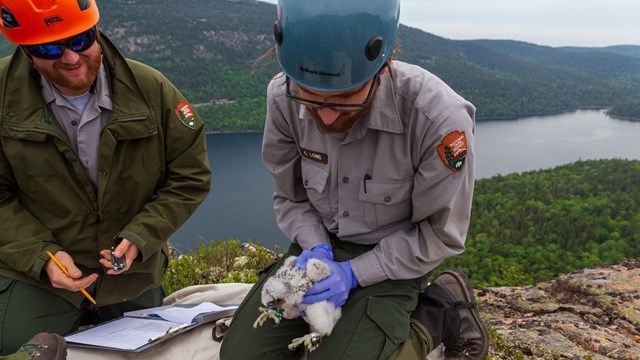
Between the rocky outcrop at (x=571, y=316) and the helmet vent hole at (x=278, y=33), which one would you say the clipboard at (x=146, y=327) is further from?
the rocky outcrop at (x=571, y=316)

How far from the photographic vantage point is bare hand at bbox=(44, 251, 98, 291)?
95.4 inches

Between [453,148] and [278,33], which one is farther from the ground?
[278,33]

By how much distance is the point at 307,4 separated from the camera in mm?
1796

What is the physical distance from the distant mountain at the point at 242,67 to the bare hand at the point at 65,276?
228 feet

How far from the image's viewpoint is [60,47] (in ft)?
7.52

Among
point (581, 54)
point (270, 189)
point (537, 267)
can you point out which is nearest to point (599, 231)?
point (537, 267)

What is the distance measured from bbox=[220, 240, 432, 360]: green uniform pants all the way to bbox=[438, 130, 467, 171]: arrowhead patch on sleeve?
726 mm

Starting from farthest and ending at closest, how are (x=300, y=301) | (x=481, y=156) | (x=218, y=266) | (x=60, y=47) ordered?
(x=481, y=156)
(x=218, y=266)
(x=60, y=47)
(x=300, y=301)

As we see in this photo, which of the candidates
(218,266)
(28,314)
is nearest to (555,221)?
(218,266)

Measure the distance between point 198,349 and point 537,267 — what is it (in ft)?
104

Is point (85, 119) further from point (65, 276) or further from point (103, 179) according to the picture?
point (65, 276)

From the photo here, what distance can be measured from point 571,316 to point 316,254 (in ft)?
8.42

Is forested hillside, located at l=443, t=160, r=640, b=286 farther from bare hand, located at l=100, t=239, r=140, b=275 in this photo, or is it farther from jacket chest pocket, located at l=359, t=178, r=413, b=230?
bare hand, located at l=100, t=239, r=140, b=275

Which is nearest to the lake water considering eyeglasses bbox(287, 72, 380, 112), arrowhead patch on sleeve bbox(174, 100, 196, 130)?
arrowhead patch on sleeve bbox(174, 100, 196, 130)
